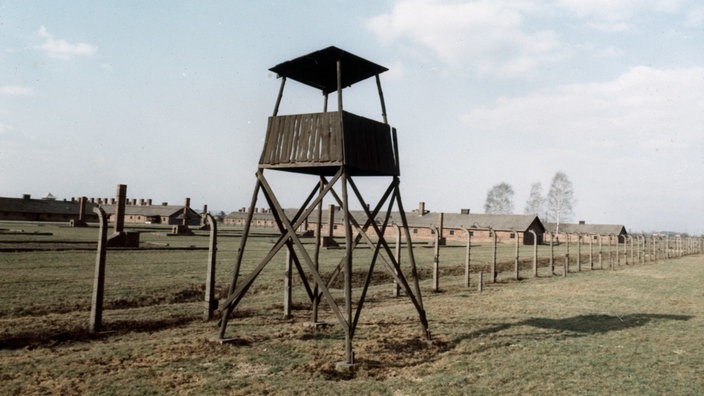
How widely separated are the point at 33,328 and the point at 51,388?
152 inches

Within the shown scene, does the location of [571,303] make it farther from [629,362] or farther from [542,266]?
[542,266]

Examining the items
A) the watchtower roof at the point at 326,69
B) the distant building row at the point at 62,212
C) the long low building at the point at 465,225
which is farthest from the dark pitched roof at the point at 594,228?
the watchtower roof at the point at 326,69

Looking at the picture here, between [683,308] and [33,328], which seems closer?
[33,328]

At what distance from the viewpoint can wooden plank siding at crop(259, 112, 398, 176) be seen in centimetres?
847

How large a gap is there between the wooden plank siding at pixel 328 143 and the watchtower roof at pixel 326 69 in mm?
1152

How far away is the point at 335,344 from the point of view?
8.72 m

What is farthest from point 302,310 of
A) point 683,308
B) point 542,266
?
point 542,266

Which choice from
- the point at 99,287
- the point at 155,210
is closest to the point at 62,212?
the point at 155,210

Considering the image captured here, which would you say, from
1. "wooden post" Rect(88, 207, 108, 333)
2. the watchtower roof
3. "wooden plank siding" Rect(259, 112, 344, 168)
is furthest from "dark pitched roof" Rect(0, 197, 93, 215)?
"wooden plank siding" Rect(259, 112, 344, 168)

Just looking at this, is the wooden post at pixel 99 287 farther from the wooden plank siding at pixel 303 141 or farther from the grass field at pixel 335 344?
the wooden plank siding at pixel 303 141

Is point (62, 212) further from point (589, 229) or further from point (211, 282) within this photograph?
point (589, 229)

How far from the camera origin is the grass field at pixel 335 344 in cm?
647

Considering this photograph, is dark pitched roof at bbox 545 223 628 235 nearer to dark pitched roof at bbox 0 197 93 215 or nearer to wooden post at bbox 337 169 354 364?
wooden post at bbox 337 169 354 364

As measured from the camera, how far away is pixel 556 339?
9477 millimetres
